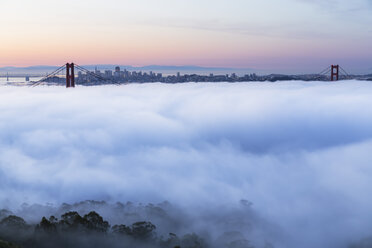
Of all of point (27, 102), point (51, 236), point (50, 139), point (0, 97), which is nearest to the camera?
point (51, 236)

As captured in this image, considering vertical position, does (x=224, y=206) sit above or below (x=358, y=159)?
below

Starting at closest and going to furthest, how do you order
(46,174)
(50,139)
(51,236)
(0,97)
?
(51,236)
(46,174)
(50,139)
(0,97)

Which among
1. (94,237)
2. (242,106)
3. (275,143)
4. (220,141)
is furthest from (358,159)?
(94,237)

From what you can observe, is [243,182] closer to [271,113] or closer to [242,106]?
[271,113]

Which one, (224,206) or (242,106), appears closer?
(224,206)

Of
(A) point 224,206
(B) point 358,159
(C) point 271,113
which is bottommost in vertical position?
(A) point 224,206

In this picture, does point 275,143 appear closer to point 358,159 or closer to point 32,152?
point 358,159

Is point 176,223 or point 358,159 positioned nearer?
point 176,223

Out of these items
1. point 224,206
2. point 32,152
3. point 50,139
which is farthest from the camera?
point 50,139

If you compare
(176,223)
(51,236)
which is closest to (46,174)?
(176,223)
